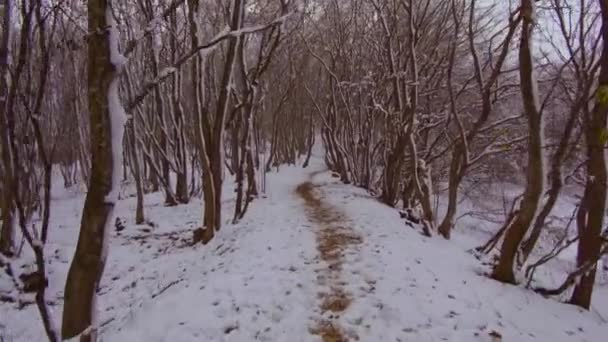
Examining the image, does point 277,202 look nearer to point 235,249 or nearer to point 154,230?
point 154,230

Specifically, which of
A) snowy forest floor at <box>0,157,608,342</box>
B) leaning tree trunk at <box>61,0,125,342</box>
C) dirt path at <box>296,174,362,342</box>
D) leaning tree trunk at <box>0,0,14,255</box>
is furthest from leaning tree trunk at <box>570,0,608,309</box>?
leaning tree trunk at <box>0,0,14,255</box>

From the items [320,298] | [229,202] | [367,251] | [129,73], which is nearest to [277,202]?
[229,202]

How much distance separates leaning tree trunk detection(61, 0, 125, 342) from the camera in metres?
3.43

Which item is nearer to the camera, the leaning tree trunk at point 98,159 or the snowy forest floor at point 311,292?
the leaning tree trunk at point 98,159

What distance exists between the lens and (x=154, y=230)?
1205 cm

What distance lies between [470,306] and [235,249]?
410 cm

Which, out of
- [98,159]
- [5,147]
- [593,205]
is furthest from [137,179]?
[593,205]

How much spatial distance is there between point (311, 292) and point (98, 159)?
3.18 metres

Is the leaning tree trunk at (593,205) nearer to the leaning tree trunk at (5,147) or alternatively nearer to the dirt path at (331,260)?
the dirt path at (331,260)

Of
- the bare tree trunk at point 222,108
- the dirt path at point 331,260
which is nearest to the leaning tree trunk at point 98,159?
the dirt path at point 331,260

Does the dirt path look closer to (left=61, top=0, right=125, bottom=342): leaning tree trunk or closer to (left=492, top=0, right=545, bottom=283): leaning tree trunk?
(left=61, top=0, right=125, bottom=342): leaning tree trunk

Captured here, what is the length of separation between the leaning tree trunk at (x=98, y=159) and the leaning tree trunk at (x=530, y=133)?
5100 millimetres

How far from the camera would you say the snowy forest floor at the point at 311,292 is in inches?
190

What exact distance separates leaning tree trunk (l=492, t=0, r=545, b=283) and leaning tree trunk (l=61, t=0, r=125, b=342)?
16.7 ft
